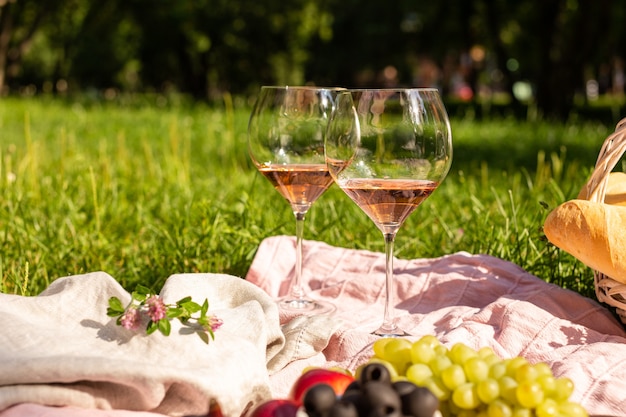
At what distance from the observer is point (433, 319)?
272cm

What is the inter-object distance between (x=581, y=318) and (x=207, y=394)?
1360 mm

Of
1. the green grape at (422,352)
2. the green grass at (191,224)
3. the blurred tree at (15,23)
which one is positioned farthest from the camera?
the blurred tree at (15,23)

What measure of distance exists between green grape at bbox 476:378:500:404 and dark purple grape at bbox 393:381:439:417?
19 cm

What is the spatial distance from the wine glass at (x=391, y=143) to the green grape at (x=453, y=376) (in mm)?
689

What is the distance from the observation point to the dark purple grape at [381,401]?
140cm

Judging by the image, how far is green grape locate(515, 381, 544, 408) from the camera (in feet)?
5.19

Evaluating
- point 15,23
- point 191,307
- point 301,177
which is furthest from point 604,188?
point 15,23

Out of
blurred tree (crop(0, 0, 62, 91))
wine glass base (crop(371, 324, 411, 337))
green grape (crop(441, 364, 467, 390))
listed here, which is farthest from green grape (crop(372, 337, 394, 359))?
blurred tree (crop(0, 0, 62, 91))

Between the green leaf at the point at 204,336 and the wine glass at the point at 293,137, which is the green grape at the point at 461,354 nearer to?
the green leaf at the point at 204,336

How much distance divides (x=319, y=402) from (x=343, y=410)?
0.05 meters

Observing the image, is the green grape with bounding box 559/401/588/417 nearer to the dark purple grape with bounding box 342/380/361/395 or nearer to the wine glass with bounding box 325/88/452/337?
the dark purple grape with bounding box 342/380/361/395

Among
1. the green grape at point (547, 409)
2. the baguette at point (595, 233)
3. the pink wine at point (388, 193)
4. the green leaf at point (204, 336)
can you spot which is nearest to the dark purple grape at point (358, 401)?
the green grape at point (547, 409)

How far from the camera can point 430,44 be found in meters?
33.8

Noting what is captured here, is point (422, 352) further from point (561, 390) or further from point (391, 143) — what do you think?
point (391, 143)
